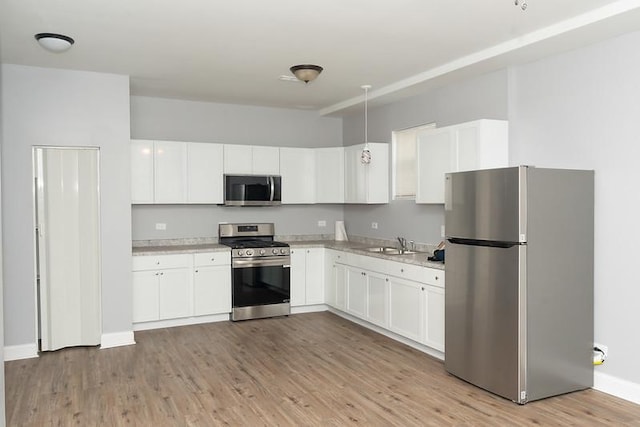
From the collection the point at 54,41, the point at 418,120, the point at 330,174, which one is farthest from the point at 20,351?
the point at 418,120

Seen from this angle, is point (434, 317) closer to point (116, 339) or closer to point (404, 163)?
point (404, 163)

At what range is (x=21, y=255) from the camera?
187 inches

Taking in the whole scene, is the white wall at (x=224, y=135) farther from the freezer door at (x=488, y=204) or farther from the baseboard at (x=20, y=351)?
the freezer door at (x=488, y=204)

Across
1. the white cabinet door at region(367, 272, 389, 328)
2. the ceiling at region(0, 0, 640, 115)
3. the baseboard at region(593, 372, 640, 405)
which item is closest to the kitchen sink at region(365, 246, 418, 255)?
the white cabinet door at region(367, 272, 389, 328)

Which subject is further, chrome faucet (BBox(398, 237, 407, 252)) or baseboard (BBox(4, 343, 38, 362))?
chrome faucet (BBox(398, 237, 407, 252))

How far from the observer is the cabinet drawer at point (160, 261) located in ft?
18.2

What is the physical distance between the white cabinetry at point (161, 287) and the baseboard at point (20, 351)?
1.02 metres

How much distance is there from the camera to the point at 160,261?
18.6 feet

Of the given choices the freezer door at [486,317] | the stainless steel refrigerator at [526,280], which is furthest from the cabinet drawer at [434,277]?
the stainless steel refrigerator at [526,280]

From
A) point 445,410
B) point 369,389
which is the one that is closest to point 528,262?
point 445,410

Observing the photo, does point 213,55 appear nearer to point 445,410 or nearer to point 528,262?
point 528,262

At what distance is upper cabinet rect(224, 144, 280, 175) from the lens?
247 inches

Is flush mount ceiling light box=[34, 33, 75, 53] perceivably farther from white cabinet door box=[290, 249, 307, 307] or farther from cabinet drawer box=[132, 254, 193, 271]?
white cabinet door box=[290, 249, 307, 307]

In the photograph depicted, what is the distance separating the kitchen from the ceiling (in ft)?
0.65
